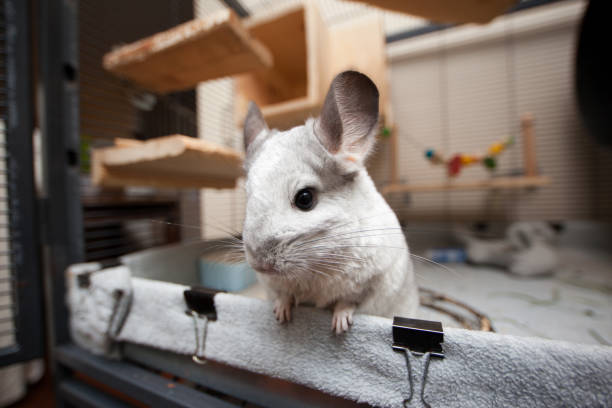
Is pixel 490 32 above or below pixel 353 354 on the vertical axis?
above

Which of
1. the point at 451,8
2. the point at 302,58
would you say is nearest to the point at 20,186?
the point at 302,58

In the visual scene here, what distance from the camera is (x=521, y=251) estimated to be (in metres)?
1.69

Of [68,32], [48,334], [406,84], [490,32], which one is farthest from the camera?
[406,84]

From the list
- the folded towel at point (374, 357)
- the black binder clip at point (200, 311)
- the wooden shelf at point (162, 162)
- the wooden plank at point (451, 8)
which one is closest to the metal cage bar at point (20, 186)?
the wooden shelf at point (162, 162)

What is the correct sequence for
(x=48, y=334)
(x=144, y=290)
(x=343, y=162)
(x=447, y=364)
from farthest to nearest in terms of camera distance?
(x=48, y=334) < (x=144, y=290) < (x=343, y=162) < (x=447, y=364)

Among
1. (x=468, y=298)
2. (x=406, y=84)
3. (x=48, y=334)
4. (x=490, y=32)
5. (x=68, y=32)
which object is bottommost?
(x=48, y=334)

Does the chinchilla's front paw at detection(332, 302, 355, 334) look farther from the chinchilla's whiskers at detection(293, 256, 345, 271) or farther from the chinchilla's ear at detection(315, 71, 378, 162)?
the chinchilla's ear at detection(315, 71, 378, 162)

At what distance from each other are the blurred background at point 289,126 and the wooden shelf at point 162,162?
0.01 metres

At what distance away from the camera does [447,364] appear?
0.44 metres

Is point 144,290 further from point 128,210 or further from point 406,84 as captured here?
point 406,84

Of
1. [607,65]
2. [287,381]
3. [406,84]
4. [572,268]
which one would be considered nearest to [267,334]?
[287,381]

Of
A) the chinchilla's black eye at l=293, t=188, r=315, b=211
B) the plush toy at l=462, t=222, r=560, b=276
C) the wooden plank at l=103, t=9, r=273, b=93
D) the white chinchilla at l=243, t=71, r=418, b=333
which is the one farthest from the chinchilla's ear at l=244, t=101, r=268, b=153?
the plush toy at l=462, t=222, r=560, b=276

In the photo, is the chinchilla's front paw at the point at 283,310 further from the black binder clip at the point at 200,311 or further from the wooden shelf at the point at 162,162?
the wooden shelf at the point at 162,162

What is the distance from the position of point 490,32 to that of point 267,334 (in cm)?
300
